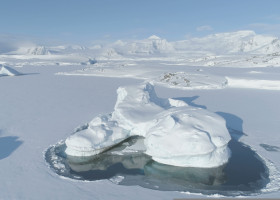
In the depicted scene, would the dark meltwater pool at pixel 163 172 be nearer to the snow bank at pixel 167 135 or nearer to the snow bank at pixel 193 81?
the snow bank at pixel 167 135

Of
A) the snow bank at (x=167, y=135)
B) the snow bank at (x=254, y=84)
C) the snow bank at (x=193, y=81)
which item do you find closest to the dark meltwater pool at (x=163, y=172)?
the snow bank at (x=167, y=135)

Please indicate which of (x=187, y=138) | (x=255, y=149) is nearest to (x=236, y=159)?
(x=255, y=149)

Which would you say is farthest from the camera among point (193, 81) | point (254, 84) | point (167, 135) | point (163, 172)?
point (193, 81)

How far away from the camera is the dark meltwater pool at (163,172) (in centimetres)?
773

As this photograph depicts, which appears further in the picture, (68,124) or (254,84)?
(254,84)

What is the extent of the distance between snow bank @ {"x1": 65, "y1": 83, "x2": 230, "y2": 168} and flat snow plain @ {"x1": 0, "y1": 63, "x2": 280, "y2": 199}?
1.58 meters

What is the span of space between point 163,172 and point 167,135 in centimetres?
122

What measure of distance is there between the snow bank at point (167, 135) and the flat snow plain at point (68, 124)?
62.1 inches

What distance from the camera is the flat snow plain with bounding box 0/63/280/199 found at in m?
7.38

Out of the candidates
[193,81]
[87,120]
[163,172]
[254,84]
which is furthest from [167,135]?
[254,84]

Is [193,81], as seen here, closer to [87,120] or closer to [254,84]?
[254,84]

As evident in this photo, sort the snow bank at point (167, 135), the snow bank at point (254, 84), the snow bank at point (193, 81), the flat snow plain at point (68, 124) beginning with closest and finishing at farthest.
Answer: the flat snow plain at point (68, 124) < the snow bank at point (167, 135) < the snow bank at point (254, 84) < the snow bank at point (193, 81)

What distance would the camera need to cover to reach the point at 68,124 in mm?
12820

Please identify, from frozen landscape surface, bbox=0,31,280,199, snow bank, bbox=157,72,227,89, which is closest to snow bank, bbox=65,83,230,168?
frozen landscape surface, bbox=0,31,280,199
